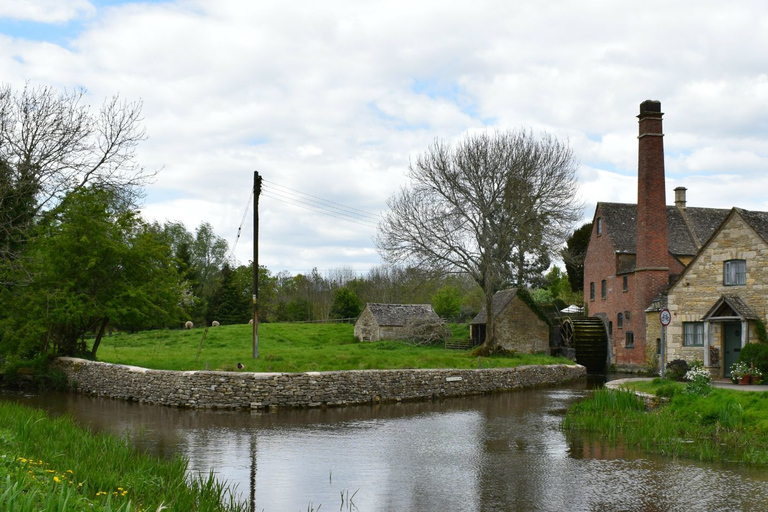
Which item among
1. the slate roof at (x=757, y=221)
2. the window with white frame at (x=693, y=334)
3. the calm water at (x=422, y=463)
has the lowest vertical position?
the calm water at (x=422, y=463)

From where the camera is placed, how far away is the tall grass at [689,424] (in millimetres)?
14266

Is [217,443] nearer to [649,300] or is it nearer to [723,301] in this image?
[723,301]

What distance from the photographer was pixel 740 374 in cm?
2342

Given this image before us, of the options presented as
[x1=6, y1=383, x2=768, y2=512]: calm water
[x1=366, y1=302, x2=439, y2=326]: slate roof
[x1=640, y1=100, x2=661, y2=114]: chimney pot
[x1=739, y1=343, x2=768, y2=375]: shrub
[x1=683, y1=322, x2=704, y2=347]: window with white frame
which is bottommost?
[x1=6, y1=383, x2=768, y2=512]: calm water

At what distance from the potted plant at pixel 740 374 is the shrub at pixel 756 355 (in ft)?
1.00

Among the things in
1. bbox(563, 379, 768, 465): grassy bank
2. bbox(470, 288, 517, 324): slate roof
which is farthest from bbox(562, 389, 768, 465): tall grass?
bbox(470, 288, 517, 324): slate roof

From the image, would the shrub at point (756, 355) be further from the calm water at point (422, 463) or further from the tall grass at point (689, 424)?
the calm water at point (422, 463)

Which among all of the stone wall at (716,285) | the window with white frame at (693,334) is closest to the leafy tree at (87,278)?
the stone wall at (716,285)

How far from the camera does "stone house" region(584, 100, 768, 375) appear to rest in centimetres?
2592

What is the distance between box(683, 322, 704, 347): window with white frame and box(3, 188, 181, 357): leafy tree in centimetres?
2162

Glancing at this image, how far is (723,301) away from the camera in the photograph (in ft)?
86.3

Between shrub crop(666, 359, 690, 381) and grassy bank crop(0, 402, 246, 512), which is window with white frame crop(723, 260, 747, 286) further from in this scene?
grassy bank crop(0, 402, 246, 512)

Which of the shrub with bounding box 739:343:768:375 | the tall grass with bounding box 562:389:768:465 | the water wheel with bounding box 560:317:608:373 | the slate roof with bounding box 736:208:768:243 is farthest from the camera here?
the water wheel with bounding box 560:317:608:373

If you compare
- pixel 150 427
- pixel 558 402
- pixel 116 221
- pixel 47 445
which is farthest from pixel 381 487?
pixel 116 221
